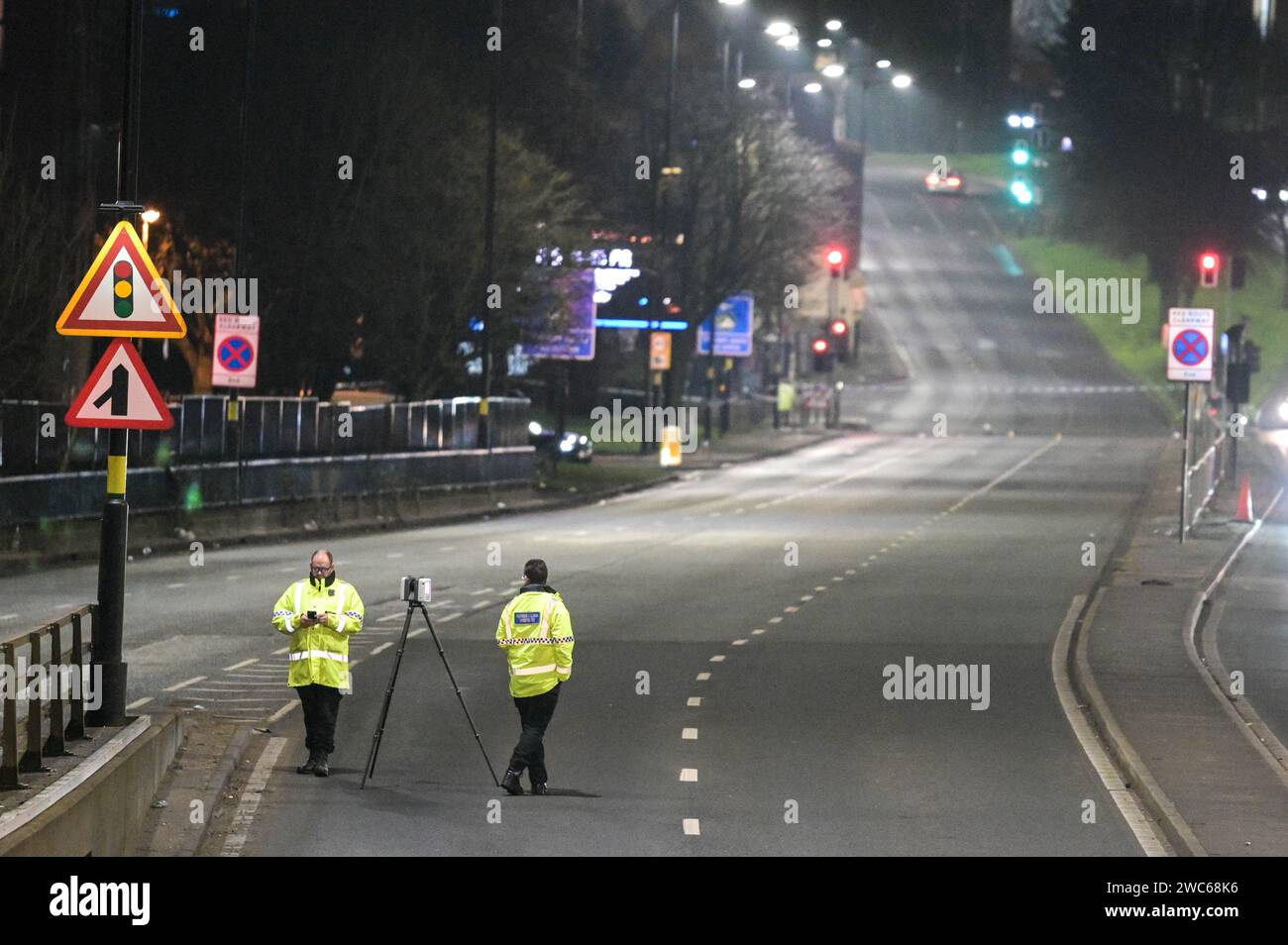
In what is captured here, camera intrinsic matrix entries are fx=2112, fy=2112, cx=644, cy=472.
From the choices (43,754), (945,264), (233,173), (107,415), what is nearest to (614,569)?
(107,415)

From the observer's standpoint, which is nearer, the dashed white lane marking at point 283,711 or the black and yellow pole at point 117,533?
the black and yellow pole at point 117,533

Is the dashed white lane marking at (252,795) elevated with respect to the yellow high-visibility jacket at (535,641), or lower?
lower

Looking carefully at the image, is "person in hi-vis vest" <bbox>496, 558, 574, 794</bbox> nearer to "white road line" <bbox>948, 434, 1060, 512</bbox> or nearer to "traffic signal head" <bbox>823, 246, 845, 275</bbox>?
"white road line" <bbox>948, 434, 1060, 512</bbox>

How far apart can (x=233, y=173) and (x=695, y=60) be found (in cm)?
4640

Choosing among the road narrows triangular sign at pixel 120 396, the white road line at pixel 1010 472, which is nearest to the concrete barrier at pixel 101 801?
the road narrows triangular sign at pixel 120 396

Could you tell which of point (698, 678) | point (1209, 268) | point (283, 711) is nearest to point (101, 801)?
point (283, 711)

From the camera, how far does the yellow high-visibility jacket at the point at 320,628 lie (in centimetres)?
1466

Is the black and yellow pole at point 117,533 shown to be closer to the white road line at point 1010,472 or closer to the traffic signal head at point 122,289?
the traffic signal head at point 122,289

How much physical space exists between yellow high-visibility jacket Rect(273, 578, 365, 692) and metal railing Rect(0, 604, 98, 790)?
1362mm

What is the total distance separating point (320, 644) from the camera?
585 inches

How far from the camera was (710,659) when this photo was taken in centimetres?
2142

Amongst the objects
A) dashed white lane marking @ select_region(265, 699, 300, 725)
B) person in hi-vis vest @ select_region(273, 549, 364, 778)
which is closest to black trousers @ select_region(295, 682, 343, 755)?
person in hi-vis vest @ select_region(273, 549, 364, 778)

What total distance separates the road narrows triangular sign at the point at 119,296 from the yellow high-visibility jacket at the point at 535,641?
9.53 feet

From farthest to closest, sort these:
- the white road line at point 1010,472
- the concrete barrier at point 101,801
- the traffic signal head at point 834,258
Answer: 1. the traffic signal head at point 834,258
2. the white road line at point 1010,472
3. the concrete barrier at point 101,801
